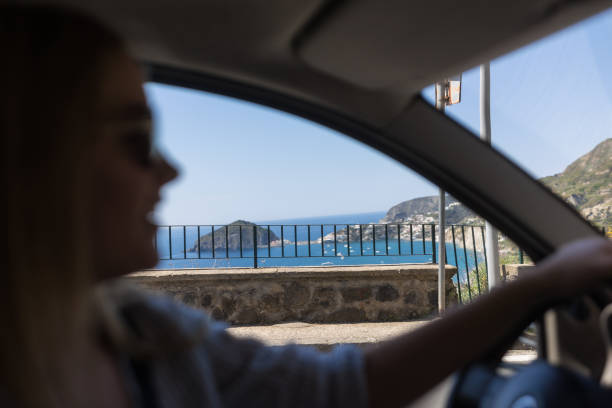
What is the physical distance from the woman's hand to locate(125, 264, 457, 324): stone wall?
465 centimetres

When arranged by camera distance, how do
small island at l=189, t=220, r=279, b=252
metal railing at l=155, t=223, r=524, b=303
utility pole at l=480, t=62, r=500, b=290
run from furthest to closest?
small island at l=189, t=220, r=279, b=252, metal railing at l=155, t=223, r=524, b=303, utility pole at l=480, t=62, r=500, b=290

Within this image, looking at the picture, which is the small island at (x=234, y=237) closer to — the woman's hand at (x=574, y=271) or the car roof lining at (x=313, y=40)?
the car roof lining at (x=313, y=40)

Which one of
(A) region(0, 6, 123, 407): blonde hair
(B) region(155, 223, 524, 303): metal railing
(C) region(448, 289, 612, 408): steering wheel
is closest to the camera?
(A) region(0, 6, 123, 407): blonde hair

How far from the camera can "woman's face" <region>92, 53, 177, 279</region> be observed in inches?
23.3

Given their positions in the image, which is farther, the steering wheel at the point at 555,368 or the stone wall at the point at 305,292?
the stone wall at the point at 305,292

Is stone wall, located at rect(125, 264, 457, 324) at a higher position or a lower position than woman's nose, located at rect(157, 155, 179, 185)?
lower

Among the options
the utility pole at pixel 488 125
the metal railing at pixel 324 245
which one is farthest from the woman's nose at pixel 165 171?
the metal railing at pixel 324 245

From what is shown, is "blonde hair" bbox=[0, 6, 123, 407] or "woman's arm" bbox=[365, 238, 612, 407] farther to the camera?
"woman's arm" bbox=[365, 238, 612, 407]

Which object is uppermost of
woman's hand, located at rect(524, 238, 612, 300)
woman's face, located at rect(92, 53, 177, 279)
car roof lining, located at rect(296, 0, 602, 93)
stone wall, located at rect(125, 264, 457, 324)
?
car roof lining, located at rect(296, 0, 602, 93)

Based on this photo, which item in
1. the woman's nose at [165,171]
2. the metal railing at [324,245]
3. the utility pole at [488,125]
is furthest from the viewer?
the metal railing at [324,245]

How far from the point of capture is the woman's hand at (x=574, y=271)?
3.04ft

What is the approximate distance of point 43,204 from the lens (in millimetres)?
521

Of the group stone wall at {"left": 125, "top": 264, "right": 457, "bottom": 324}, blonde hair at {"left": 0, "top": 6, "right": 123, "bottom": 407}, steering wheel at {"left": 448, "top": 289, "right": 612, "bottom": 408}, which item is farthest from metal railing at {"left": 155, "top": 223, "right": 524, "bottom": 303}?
blonde hair at {"left": 0, "top": 6, "right": 123, "bottom": 407}

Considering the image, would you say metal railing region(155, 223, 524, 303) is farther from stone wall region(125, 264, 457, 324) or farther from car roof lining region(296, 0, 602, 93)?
car roof lining region(296, 0, 602, 93)
